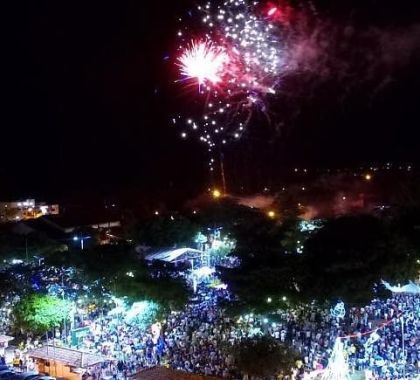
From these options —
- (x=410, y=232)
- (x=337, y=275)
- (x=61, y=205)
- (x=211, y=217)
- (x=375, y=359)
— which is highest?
(x=61, y=205)

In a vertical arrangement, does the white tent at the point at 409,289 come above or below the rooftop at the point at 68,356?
above

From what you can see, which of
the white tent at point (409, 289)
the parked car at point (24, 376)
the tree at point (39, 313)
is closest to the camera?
the parked car at point (24, 376)

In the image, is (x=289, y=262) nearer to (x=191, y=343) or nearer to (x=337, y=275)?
(x=337, y=275)

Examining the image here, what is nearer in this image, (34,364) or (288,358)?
(288,358)

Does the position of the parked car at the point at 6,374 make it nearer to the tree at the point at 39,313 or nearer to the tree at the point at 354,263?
the tree at the point at 39,313

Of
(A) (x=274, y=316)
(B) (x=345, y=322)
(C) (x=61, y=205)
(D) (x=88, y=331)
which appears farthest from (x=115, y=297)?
(C) (x=61, y=205)

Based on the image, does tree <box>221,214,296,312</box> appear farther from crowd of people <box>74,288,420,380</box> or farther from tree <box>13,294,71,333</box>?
tree <box>13,294,71,333</box>

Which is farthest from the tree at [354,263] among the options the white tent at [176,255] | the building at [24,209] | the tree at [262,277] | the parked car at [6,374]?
the building at [24,209]
